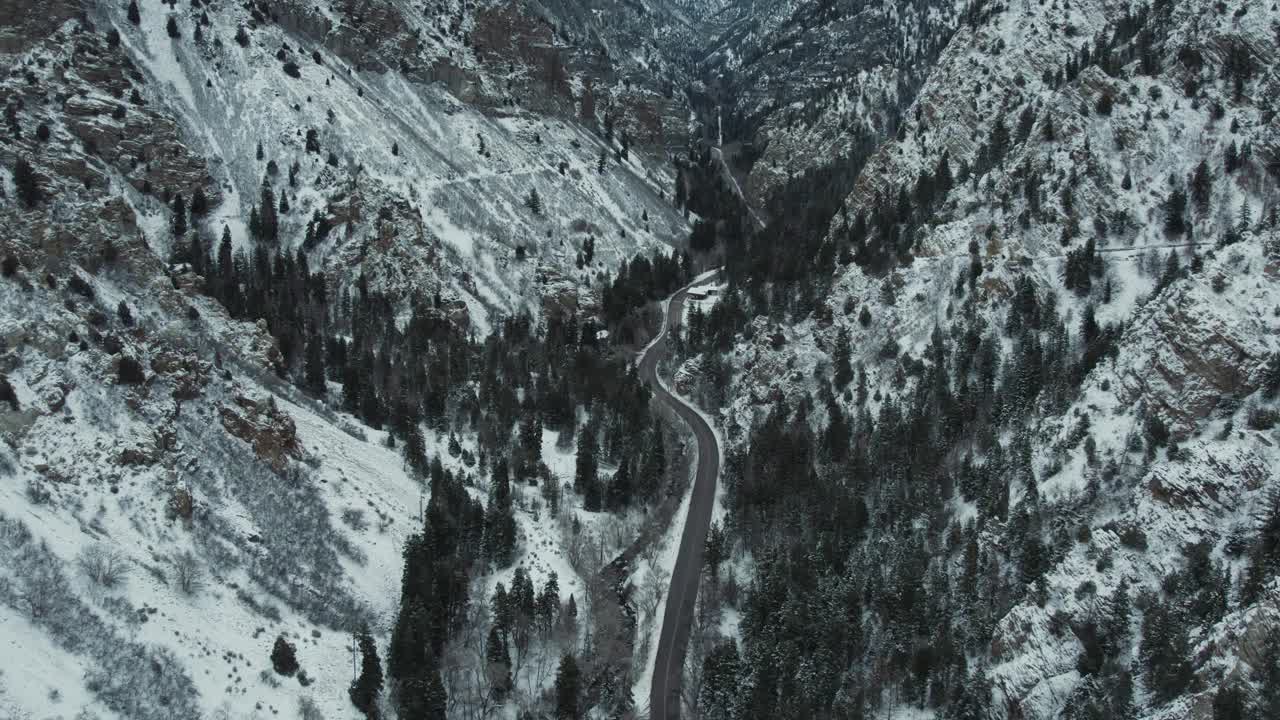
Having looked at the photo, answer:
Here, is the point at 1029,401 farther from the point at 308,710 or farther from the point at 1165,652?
the point at 308,710

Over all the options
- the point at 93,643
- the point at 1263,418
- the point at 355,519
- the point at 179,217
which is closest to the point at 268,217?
the point at 179,217

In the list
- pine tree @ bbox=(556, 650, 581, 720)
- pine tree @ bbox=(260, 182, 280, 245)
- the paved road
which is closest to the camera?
pine tree @ bbox=(556, 650, 581, 720)

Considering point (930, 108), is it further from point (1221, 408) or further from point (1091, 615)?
point (1091, 615)

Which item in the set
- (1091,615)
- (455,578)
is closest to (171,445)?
(455,578)

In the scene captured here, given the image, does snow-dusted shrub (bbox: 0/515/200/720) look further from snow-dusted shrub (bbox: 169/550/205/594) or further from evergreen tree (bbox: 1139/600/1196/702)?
evergreen tree (bbox: 1139/600/1196/702)

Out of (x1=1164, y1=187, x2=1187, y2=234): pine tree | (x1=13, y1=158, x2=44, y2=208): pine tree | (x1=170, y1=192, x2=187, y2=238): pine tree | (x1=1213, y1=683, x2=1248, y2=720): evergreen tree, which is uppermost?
(x1=1164, y1=187, x2=1187, y2=234): pine tree

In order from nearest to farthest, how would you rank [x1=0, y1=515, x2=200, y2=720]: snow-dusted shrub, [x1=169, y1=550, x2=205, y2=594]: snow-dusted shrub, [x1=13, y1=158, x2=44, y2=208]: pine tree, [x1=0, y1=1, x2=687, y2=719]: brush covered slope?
[x1=0, y1=515, x2=200, y2=720]: snow-dusted shrub → [x1=0, y1=1, x2=687, y2=719]: brush covered slope → [x1=169, y1=550, x2=205, y2=594]: snow-dusted shrub → [x1=13, y1=158, x2=44, y2=208]: pine tree

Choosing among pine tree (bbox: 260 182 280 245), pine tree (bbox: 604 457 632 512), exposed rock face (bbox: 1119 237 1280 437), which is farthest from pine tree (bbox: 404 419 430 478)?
exposed rock face (bbox: 1119 237 1280 437)
